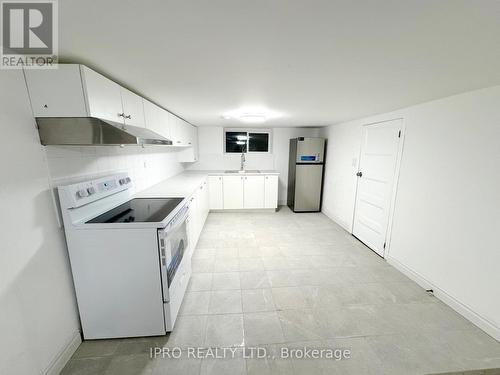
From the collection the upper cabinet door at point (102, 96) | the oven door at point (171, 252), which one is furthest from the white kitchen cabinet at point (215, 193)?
the upper cabinet door at point (102, 96)

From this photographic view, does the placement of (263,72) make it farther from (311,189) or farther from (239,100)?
(311,189)

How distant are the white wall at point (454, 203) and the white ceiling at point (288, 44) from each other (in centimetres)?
39

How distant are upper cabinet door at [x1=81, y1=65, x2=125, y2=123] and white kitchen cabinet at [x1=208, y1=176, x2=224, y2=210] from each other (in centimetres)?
296

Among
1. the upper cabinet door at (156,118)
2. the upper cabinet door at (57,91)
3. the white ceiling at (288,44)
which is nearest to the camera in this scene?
the white ceiling at (288,44)

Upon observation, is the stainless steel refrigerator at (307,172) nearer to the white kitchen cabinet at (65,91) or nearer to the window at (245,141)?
the window at (245,141)

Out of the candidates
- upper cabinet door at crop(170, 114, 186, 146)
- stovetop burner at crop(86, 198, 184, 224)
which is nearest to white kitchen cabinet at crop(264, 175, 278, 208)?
Answer: upper cabinet door at crop(170, 114, 186, 146)

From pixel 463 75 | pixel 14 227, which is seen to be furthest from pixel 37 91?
pixel 463 75

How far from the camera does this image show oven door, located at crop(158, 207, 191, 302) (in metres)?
1.57

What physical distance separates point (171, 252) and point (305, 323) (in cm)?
131

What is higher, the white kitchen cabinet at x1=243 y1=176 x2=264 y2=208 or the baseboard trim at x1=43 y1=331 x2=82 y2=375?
the white kitchen cabinet at x1=243 y1=176 x2=264 y2=208

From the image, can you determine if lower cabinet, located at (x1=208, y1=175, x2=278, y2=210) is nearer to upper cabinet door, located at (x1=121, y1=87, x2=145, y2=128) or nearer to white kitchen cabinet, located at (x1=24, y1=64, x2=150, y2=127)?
upper cabinet door, located at (x1=121, y1=87, x2=145, y2=128)

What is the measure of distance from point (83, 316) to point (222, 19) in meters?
2.17

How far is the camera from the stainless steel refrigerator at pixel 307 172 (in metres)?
4.59

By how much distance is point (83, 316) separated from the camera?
159 centimetres
